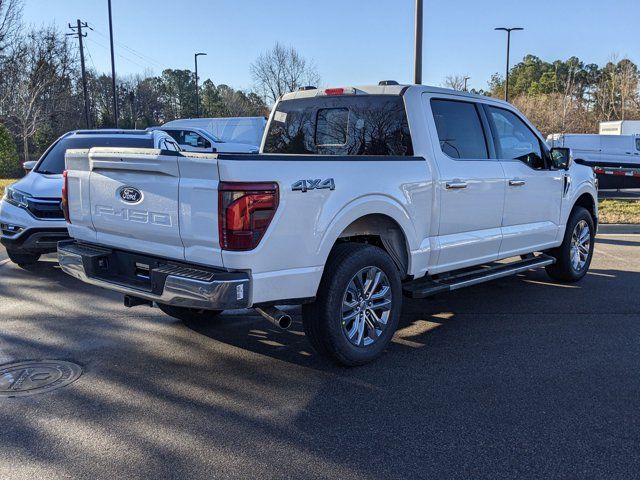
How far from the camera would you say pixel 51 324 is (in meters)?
5.59

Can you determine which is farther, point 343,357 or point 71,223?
point 71,223

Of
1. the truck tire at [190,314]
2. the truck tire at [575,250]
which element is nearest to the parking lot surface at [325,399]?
the truck tire at [190,314]

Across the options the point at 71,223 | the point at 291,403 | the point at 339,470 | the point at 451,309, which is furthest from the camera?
the point at 451,309

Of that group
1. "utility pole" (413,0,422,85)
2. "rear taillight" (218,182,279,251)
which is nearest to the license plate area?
"rear taillight" (218,182,279,251)

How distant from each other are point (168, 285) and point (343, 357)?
4.44 ft

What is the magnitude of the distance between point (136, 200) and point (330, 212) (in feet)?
4.42

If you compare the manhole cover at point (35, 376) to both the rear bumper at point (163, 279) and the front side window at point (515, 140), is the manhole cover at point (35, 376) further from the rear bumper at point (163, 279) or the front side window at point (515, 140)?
the front side window at point (515, 140)

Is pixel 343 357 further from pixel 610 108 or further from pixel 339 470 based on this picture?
pixel 610 108

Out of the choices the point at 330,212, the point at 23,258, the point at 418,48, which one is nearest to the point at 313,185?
the point at 330,212

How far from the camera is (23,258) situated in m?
8.07

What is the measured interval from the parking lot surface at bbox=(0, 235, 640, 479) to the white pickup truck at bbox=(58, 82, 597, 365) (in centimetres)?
46

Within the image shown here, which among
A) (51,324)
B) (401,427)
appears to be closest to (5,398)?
(51,324)

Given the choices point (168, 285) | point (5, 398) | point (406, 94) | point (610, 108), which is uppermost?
point (610, 108)

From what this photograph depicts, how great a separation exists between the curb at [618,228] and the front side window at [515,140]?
6.10 m
